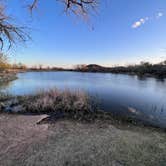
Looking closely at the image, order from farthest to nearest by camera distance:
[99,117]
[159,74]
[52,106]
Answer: [159,74]
[52,106]
[99,117]

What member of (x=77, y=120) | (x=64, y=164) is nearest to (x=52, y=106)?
(x=77, y=120)

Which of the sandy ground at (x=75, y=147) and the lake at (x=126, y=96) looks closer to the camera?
the sandy ground at (x=75, y=147)

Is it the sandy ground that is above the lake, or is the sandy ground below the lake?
above

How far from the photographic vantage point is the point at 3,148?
11.3 ft

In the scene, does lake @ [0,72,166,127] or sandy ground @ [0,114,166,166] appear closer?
sandy ground @ [0,114,166,166]

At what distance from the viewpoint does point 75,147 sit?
3.61 metres

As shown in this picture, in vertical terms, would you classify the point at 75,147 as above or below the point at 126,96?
above

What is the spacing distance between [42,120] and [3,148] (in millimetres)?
2364

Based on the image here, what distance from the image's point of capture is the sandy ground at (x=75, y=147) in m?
3.03

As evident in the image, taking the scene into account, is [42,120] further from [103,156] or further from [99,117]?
[103,156]

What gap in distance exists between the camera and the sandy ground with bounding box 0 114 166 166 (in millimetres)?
3029

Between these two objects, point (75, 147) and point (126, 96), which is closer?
point (75, 147)

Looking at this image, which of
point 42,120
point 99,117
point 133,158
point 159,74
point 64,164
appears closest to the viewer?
A: point 64,164

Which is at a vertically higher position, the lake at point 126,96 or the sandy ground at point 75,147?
the sandy ground at point 75,147
